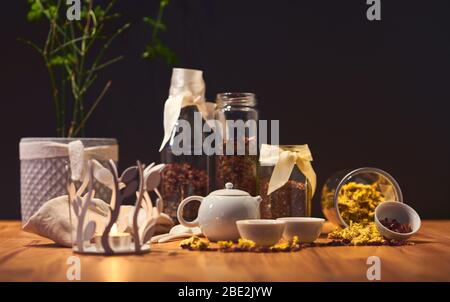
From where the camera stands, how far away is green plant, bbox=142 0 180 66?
168 cm

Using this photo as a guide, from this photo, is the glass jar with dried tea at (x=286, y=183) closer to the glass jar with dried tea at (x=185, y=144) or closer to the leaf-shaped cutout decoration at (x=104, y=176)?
the glass jar with dried tea at (x=185, y=144)

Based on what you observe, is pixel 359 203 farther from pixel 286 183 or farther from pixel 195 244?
pixel 195 244

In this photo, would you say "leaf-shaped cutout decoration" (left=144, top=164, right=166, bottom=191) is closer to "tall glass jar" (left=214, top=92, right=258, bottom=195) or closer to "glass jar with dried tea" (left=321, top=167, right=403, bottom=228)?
"tall glass jar" (left=214, top=92, right=258, bottom=195)

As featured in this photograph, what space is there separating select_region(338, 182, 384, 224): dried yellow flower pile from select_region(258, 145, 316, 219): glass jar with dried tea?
0.28ft

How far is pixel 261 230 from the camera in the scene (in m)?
1.10

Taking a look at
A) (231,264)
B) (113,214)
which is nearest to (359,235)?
(231,264)

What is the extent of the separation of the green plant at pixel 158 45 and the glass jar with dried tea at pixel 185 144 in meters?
0.25

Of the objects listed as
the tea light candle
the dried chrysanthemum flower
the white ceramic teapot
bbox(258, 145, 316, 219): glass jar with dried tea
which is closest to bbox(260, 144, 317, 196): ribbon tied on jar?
bbox(258, 145, 316, 219): glass jar with dried tea

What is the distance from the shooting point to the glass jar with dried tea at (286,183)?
133 centimetres

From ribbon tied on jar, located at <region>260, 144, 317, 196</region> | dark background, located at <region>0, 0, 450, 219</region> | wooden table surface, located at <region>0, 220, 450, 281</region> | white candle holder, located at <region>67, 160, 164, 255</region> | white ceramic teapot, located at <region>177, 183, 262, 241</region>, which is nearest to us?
wooden table surface, located at <region>0, 220, 450, 281</region>

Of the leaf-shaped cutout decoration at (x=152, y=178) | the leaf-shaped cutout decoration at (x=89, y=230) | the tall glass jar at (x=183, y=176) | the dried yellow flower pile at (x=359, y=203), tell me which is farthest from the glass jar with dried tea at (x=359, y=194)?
the leaf-shaped cutout decoration at (x=89, y=230)

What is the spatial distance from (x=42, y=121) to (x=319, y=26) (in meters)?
0.80

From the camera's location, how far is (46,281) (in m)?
0.87

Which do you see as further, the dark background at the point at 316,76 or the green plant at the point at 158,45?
the dark background at the point at 316,76
